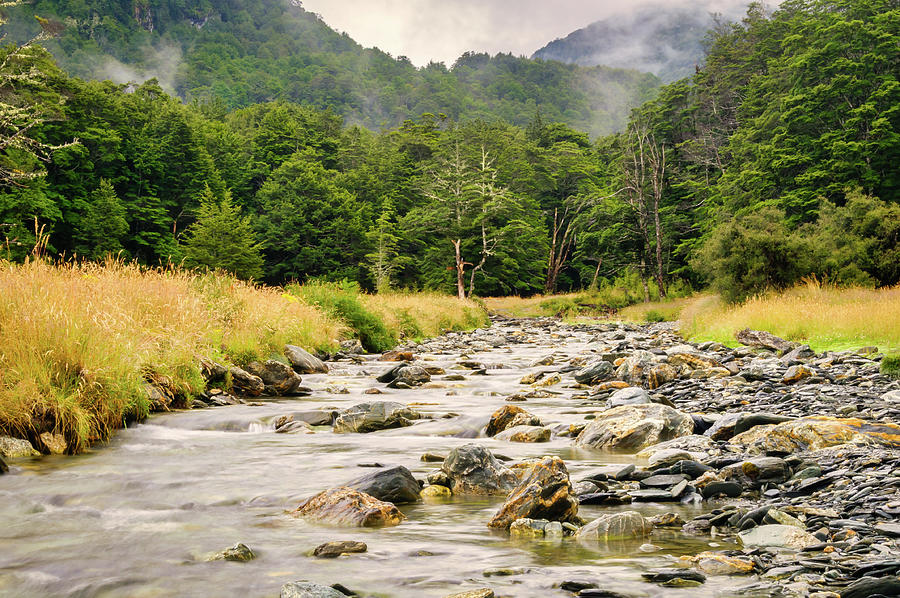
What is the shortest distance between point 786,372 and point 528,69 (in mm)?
170550

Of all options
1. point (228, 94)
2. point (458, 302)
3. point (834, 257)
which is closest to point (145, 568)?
point (834, 257)

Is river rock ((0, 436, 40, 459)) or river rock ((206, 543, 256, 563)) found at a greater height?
river rock ((0, 436, 40, 459))

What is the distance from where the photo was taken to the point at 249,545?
3918 millimetres

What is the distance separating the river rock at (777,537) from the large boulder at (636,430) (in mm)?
3371

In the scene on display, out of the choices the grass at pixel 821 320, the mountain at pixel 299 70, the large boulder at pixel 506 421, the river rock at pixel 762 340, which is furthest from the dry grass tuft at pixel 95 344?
the mountain at pixel 299 70

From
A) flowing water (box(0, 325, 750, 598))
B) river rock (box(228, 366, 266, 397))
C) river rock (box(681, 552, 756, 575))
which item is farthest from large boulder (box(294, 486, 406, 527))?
river rock (box(228, 366, 266, 397))

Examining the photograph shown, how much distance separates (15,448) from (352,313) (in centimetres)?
1426

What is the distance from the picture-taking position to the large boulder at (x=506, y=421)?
8.11 metres

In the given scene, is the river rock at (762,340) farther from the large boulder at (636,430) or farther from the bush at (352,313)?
the bush at (352,313)

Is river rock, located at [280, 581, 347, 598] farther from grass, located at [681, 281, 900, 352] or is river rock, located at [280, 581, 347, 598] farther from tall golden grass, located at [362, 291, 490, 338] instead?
tall golden grass, located at [362, 291, 490, 338]

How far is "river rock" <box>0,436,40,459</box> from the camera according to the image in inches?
236

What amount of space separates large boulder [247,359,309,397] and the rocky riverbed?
2234mm

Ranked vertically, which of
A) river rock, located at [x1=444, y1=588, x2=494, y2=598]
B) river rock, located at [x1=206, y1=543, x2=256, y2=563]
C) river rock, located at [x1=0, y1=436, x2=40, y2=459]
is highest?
river rock, located at [x1=0, y1=436, x2=40, y2=459]

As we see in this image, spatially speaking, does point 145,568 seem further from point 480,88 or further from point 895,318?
point 480,88
